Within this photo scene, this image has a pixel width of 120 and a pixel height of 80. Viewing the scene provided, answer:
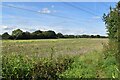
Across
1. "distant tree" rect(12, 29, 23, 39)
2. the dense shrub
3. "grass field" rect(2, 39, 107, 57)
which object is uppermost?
"distant tree" rect(12, 29, 23, 39)

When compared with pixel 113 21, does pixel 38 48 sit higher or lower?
lower

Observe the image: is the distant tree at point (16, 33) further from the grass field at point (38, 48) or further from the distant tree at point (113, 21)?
the distant tree at point (113, 21)

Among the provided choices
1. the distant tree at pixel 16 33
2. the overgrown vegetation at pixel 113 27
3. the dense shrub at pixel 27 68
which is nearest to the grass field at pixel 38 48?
the distant tree at pixel 16 33

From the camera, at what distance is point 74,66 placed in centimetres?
1586

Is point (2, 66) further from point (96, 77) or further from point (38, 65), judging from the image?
point (96, 77)

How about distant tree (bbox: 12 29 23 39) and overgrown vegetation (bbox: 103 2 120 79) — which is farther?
overgrown vegetation (bbox: 103 2 120 79)

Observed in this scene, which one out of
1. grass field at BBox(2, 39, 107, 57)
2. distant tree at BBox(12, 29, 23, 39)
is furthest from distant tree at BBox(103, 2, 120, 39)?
distant tree at BBox(12, 29, 23, 39)

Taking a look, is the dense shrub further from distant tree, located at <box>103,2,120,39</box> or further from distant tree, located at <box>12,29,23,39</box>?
distant tree, located at <box>103,2,120,39</box>

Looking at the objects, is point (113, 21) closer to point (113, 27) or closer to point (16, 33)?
point (113, 27)

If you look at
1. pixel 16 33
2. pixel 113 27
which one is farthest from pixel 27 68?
pixel 113 27

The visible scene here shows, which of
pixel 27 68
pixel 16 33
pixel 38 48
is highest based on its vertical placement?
pixel 16 33

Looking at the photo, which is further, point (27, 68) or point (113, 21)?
point (113, 21)

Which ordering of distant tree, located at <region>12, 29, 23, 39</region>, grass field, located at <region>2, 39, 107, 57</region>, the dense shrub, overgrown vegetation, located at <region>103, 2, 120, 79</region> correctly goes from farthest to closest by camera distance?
overgrown vegetation, located at <region>103, 2, 120, 79</region> → grass field, located at <region>2, 39, 107, 57</region> → distant tree, located at <region>12, 29, 23, 39</region> → the dense shrub

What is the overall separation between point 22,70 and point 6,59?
610mm
